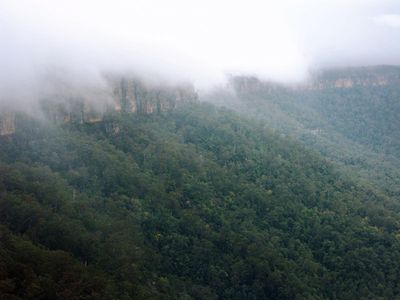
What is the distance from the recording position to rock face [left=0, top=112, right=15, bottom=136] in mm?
52125

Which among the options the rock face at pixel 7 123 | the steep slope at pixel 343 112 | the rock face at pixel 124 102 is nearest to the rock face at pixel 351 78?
the steep slope at pixel 343 112

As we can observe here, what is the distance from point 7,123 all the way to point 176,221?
1856cm

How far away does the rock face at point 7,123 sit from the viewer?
52125 mm

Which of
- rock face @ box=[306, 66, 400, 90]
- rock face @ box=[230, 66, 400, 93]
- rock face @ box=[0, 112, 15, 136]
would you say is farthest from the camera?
rock face @ box=[306, 66, 400, 90]

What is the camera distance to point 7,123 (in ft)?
173

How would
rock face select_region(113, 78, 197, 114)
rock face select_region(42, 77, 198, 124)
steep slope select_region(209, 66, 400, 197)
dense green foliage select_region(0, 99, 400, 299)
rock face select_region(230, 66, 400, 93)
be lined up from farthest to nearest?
rock face select_region(230, 66, 400, 93), steep slope select_region(209, 66, 400, 197), rock face select_region(113, 78, 197, 114), rock face select_region(42, 77, 198, 124), dense green foliage select_region(0, 99, 400, 299)

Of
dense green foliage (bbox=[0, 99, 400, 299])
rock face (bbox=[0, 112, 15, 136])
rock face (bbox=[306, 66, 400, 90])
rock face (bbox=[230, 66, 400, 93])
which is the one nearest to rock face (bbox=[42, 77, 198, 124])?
dense green foliage (bbox=[0, 99, 400, 299])

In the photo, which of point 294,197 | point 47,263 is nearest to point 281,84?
point 294,197

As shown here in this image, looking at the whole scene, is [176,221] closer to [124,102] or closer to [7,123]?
[7,123]

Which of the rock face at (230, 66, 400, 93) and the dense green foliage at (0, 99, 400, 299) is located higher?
the rock face at (230, 66, 400, 93)

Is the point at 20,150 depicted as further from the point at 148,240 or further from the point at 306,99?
the point at 306,99

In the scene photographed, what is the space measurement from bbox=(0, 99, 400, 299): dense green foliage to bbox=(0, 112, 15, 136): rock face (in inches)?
30.6

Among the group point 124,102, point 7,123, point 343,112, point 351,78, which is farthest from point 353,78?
point 7,123

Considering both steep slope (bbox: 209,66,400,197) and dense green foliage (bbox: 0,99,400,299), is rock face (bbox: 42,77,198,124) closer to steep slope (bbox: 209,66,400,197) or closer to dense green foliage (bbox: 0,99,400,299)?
dense green foliage (bbox: 0,99,400,299)
